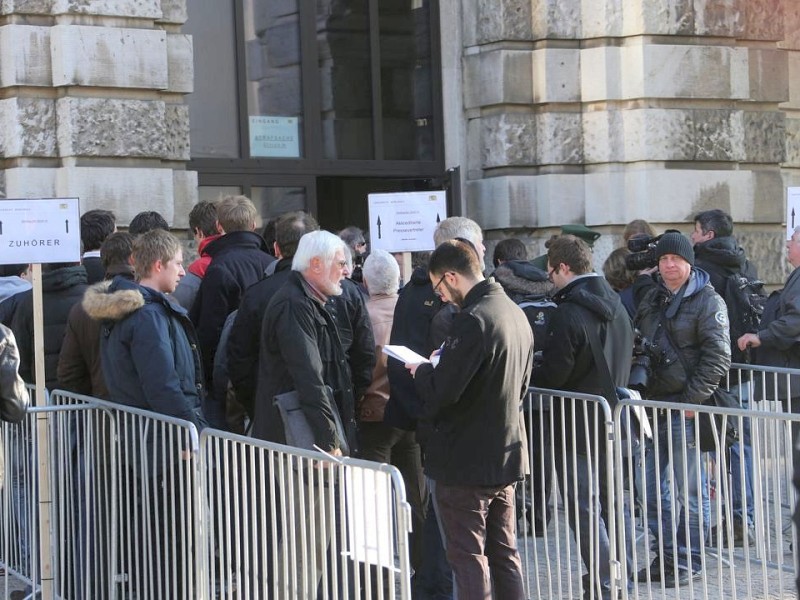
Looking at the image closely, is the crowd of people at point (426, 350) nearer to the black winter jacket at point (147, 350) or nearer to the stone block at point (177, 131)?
the black winter jacket at point (147, 350)

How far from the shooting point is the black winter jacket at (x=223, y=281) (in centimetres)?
788

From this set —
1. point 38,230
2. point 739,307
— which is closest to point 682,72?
point 739,307

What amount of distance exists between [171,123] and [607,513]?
4541 millimetres

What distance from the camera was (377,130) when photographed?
12000mm

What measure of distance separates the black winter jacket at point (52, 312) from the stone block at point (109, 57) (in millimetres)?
2056

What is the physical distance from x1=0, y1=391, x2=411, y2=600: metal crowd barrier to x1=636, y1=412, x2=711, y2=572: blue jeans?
131 centimetres

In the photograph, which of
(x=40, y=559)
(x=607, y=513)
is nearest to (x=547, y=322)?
(x=607, y=513)

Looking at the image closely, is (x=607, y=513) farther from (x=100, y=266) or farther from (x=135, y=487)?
(x=100, y=266)

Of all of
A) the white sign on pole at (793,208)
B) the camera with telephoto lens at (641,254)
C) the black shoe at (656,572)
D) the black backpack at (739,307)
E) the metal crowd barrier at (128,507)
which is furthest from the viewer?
the white sign on pole at (793,208)

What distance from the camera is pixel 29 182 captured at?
958 cm

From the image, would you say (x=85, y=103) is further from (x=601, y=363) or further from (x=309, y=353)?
(x=601, y=363)

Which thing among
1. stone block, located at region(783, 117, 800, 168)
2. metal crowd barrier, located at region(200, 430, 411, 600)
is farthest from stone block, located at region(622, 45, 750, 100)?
metal crowd barrier, located at region(200, 430, 411, 600)

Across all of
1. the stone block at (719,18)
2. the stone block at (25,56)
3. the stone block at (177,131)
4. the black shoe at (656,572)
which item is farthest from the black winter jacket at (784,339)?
the stone block at (25,56)

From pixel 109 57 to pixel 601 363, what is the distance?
4260mm
